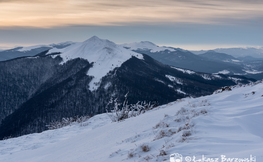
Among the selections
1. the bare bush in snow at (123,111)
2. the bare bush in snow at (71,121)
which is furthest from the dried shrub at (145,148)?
the bare bush in snow at (71,121)

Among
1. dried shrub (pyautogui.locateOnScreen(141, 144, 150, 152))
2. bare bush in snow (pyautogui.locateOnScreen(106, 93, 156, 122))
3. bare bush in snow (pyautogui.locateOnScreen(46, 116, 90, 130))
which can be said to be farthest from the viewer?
bare bush in snow (pyautogui.locateOnScreen(46, 116, 90, 130))

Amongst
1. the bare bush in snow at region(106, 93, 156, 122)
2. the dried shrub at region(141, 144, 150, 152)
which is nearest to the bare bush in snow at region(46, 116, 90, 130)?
the bare bush in snow at region(106, 93, 156, 122)

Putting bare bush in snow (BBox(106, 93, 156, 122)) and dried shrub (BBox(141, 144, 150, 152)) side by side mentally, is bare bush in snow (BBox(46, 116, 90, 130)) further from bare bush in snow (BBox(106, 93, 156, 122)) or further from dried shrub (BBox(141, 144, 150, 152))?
dried shrub (BBox(141, 144, 150, 152))

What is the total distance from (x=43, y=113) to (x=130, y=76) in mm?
92077

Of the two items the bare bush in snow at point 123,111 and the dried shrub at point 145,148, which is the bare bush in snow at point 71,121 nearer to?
the bare bush in snow at point 123,111

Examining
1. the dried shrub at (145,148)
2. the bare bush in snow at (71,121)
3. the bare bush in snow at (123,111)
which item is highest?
the dried shrub at (145,148)

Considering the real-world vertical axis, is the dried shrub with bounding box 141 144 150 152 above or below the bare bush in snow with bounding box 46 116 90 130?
above

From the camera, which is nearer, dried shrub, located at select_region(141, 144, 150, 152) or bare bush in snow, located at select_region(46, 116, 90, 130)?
dried shrub, located at select_region(141, 144, 150, 152)

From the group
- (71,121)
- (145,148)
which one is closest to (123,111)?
(145,148)

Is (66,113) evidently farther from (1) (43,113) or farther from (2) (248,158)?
(2) (248,158)

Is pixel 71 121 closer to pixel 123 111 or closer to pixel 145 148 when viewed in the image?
pixel 123 111

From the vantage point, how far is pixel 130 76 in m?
197

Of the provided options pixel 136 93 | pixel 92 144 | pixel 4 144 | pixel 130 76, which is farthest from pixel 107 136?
pixel 130 76

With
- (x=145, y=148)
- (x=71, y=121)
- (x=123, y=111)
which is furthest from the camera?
(x=71, y=121)
